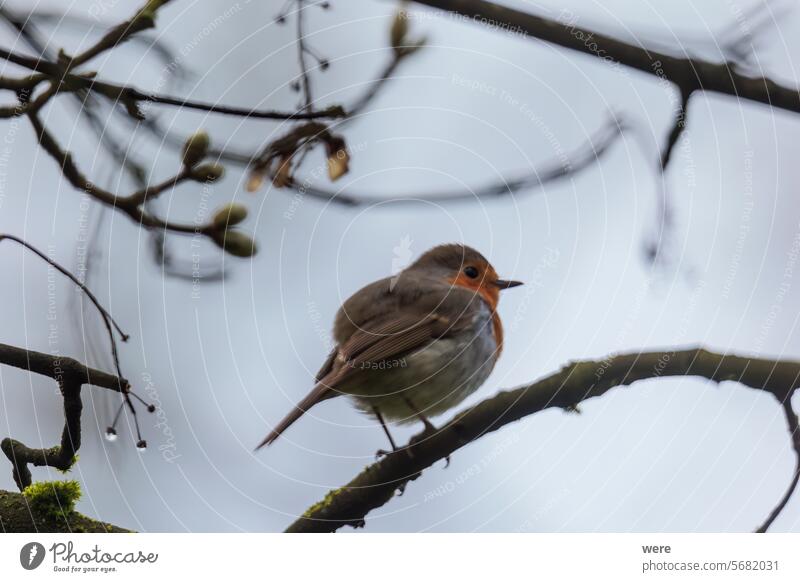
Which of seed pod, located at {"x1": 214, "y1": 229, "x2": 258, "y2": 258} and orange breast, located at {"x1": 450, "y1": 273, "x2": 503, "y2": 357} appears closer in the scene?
seed pod, located at {"x1": 214, "y1": 229, "x2": 258, "y2": 258}

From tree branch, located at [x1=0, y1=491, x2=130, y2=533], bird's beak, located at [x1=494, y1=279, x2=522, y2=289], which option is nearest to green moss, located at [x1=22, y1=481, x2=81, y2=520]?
tree branch, located at [x1=0, y1=491, x2=130, y2=533]

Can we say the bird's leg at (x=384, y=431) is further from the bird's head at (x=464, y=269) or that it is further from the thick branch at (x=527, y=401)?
the bird's head at (x=464, y=269)

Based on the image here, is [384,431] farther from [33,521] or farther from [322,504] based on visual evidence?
[33,521]

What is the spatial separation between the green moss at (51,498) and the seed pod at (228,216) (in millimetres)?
402

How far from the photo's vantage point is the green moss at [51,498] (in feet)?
3.72

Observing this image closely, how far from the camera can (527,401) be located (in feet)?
3.81

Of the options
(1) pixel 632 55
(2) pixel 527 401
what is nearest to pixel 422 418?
(2) pixel 527 401

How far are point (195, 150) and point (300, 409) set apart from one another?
0.38 metres

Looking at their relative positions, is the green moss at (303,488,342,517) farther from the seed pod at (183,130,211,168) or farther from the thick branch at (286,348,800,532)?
the seed pod at (183,130,211,168)

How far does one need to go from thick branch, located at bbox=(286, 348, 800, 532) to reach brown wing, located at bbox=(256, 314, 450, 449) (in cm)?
12

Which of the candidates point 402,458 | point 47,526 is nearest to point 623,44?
point 402,458

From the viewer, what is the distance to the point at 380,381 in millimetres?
1278
